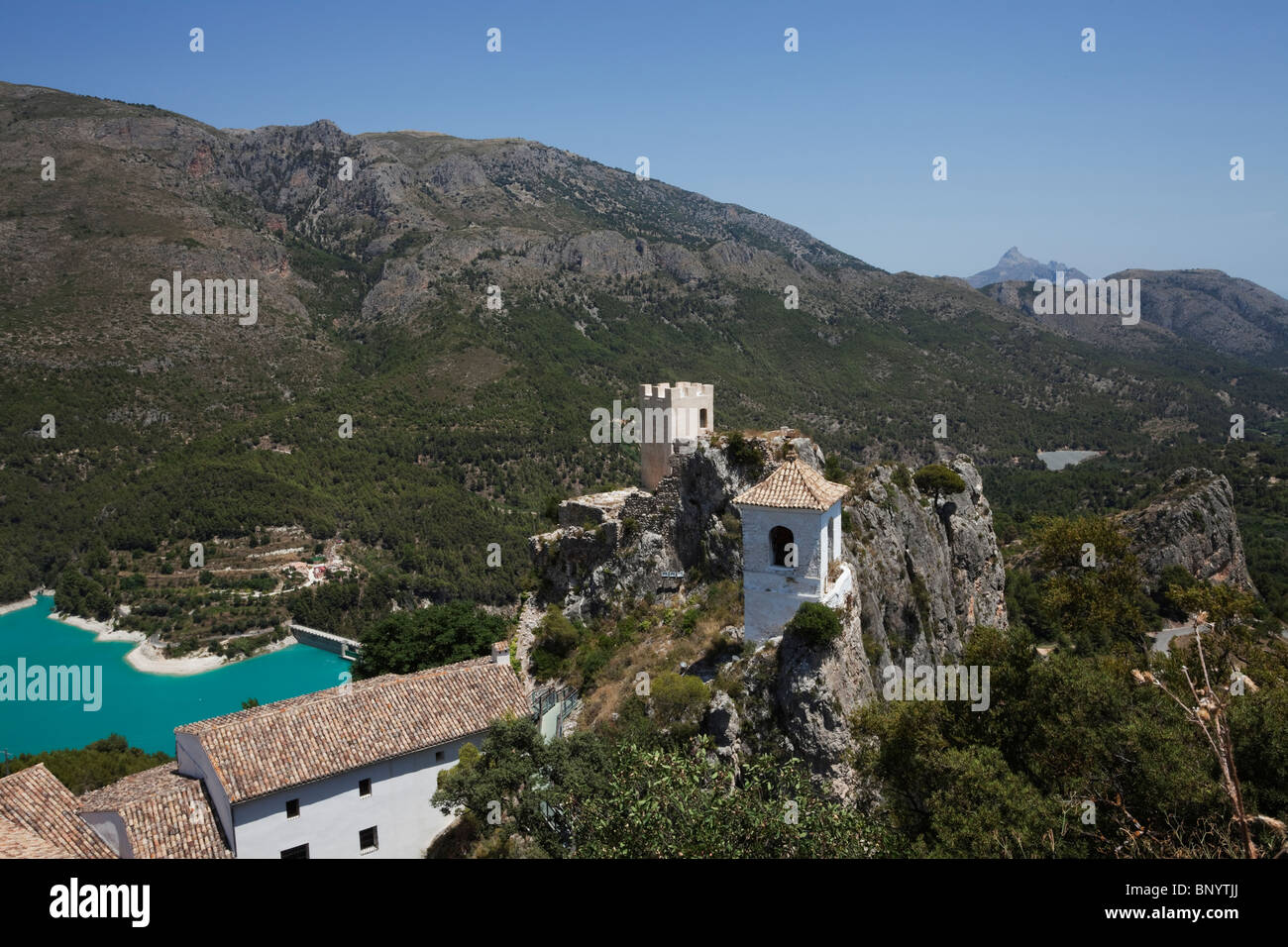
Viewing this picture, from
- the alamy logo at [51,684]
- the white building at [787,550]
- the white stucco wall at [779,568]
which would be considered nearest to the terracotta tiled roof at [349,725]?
the white stucco wall at [779,568]

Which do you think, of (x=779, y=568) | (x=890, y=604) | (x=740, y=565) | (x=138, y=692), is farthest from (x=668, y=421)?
(x=138, y=692)

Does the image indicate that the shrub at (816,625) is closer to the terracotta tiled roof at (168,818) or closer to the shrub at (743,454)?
the shrub at (743,454)

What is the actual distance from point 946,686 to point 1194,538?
195 feet

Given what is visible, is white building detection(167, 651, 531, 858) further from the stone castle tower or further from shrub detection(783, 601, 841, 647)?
the stone castle tower

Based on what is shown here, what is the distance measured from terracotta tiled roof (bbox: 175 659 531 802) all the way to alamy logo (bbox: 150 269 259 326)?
98364 millimetres

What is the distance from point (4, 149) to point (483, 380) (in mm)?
84962

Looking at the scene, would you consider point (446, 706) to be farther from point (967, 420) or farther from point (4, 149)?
point (4, 149)

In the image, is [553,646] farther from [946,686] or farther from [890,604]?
[946,686]

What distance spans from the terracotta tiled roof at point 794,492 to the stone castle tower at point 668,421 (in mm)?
10061

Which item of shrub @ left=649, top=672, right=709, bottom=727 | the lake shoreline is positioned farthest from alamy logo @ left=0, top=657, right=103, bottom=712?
shrub @ left=649, top=672, right=709, bottom=727

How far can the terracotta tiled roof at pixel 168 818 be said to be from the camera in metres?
18.3

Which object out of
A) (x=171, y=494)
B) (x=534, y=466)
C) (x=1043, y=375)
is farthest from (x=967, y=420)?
(x=171, y=494)

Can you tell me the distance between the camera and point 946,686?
1706 cm

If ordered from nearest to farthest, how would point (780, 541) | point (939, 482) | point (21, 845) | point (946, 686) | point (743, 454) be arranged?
point (21, 845) < point (946, 686) < point (780, 541) < point (743, 454) < point (939, 482)
